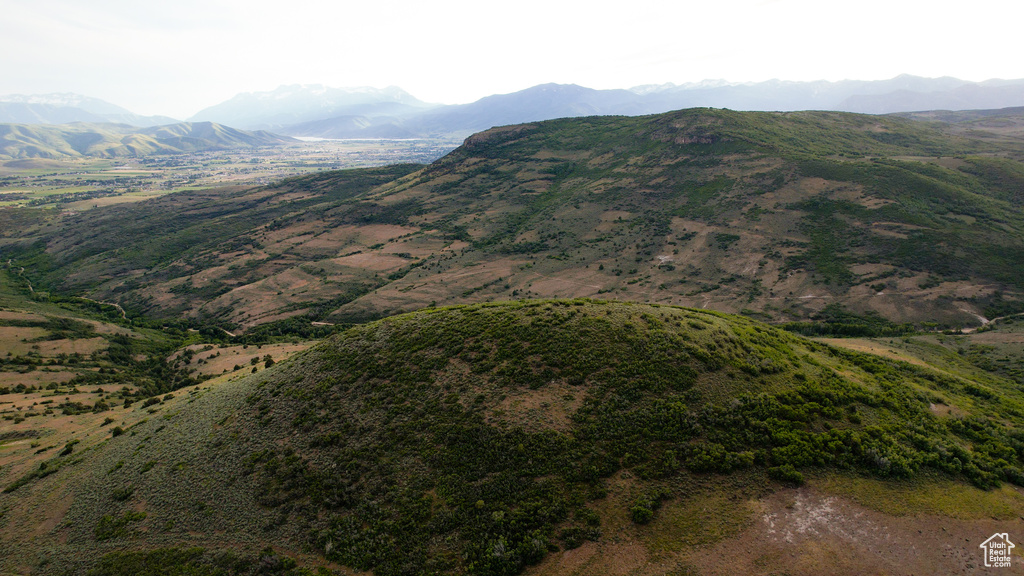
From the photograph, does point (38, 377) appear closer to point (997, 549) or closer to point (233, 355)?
point (233, 355)

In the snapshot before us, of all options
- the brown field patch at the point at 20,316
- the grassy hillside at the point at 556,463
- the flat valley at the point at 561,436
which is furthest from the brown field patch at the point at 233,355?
the grassy hillside at the point at 556,463

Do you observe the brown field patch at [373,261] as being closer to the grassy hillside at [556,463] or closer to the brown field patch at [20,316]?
the brown field patch at [20,316]

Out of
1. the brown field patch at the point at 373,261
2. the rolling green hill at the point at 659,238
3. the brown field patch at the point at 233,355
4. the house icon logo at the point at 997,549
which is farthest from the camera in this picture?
the brown field patch at the point at 373,261

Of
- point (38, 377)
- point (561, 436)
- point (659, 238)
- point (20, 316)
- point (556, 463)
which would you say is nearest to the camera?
point (556, 463)

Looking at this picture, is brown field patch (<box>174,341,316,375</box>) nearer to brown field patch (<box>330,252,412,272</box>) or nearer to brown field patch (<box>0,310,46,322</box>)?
brown field patch (<box>0,310,46,322</box>)

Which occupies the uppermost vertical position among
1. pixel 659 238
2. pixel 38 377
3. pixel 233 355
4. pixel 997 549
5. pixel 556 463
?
pixel 659 238

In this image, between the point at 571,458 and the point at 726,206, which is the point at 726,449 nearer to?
the point at 571,458

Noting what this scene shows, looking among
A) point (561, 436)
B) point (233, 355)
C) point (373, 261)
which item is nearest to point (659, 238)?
point (373, 261)
